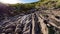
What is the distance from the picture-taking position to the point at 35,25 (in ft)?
19.5

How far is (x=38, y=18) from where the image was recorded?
247 inches

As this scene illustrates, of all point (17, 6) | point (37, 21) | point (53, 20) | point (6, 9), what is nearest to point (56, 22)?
point (53, 20)

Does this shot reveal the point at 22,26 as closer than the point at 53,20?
No

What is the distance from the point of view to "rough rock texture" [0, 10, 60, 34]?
5.55 meters

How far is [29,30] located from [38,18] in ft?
2.04

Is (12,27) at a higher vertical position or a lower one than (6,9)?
lower

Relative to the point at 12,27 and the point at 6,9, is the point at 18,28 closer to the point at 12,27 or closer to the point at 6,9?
the point at 12,27

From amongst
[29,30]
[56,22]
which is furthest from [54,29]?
[29,30]

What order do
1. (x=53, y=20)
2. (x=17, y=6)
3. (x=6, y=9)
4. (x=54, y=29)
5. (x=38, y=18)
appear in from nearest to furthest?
(x=54, y=29)
(x=53, y=20)
(x=38, y=18)
(x=6, y=9)
(x=17, y=6)

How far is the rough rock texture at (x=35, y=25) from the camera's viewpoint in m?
5.55

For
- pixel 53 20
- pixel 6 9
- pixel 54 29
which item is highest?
pixel 6 9

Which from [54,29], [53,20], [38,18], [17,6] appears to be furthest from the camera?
[17,6]

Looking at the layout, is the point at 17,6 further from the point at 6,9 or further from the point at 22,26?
the point at 22,26

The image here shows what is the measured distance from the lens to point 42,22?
5887 millimetres
